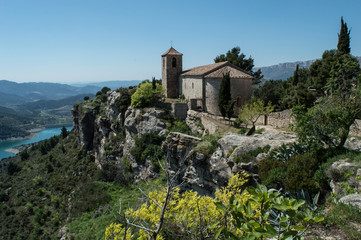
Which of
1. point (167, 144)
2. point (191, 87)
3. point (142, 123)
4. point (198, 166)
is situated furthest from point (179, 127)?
point (198, 166)

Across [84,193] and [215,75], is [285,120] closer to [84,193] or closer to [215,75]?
[215,75]

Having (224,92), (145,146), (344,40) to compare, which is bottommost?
(145,146)

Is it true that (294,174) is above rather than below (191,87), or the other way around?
below

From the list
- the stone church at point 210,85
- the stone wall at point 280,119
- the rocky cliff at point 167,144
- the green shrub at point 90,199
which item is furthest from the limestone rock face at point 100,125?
the stone wall at point 280,119

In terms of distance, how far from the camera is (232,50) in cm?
4809

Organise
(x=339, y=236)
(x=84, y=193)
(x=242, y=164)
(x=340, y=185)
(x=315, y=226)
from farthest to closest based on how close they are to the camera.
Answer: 1. (x=84, y=193)
2. (x=242, y=164)
3. (x=340, y=185)
4. (x=315, y=226)
5. (x=339, y=236)

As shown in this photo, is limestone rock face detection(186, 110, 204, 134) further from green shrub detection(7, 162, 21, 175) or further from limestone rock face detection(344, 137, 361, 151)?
green shrub detection(7, 162, 21, 175)

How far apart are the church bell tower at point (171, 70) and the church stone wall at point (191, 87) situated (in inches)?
55.6

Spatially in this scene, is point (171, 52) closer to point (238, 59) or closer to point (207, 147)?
point (238, 59)

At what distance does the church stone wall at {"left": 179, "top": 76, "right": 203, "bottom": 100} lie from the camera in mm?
32844

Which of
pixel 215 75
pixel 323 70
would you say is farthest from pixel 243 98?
pixel 323 70

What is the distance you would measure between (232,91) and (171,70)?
13831 mm

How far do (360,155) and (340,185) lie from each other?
93.1 inches

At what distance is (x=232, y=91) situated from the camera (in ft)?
98.5
